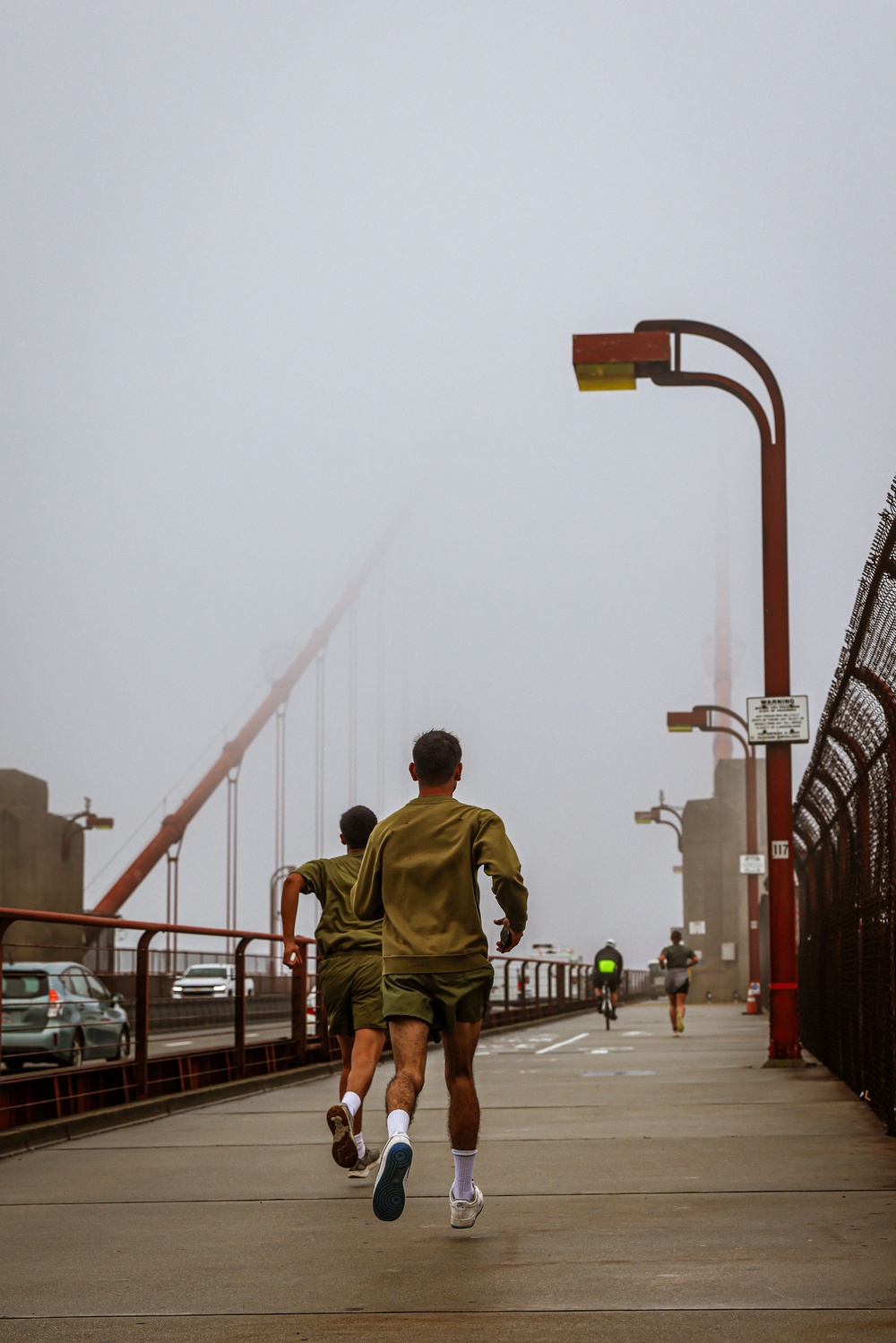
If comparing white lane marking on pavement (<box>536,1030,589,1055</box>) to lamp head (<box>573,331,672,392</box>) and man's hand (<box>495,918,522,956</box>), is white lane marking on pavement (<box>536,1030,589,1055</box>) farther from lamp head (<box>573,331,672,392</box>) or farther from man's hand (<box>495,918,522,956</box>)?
man's hand (<box>495,918,522,956</box>)

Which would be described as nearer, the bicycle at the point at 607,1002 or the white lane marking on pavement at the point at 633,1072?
the white lane marking on pavement at the point at 633,1072

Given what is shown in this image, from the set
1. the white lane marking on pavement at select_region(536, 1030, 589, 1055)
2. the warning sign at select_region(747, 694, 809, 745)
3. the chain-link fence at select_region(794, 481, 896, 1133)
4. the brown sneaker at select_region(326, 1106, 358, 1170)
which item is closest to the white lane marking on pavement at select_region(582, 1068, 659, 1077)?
the chain-link fence at select_region(794, 481, 896, 1133)

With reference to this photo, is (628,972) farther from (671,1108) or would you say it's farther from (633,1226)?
(633,1226)

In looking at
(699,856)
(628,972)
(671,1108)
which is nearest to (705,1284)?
(671,1108)

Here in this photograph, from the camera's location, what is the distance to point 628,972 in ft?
185

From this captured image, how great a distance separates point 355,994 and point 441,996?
1755 millimetres

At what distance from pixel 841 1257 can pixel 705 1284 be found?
1.89 ft

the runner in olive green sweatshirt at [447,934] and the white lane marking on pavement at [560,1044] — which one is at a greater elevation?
the runner in olive green sweatshirt at [447,934]

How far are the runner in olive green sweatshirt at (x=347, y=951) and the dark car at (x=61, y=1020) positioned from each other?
2.51 metres

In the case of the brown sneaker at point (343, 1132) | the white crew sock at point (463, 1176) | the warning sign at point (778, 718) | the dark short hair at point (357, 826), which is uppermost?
the warning sign at point (778, 718)

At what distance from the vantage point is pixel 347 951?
7707 millimetres

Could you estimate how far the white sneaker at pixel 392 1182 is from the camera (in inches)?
201

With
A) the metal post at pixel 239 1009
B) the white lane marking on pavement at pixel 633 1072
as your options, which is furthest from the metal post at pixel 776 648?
the metal post at pixel 239 1009

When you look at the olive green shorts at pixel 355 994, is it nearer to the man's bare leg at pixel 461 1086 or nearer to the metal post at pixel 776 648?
the man's bare leg at pixel 461 1086
